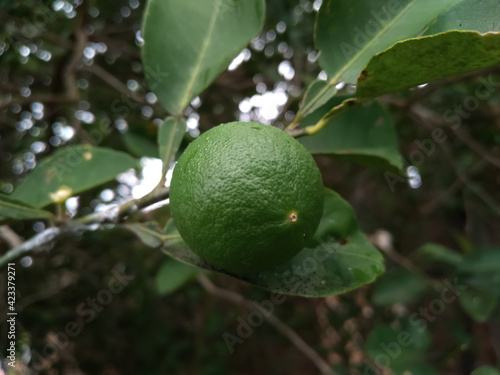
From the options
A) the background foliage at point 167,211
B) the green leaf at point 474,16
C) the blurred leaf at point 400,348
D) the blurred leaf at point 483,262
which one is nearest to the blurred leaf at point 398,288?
the background foliage at point 167,211

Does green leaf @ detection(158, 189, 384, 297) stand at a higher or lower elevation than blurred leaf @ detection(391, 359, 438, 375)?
higher

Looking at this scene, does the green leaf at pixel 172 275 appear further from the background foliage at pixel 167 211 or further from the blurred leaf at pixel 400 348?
the blurred leaf at pixel 400 348

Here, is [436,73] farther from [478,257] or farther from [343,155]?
[478,257]

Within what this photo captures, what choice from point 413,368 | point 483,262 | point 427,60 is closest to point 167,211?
point 413,368

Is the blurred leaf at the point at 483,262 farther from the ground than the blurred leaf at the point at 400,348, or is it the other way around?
the blurred leaf at the point at 483,262

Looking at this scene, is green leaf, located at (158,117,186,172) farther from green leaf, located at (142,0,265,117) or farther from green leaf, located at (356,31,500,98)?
green leaf, located at (356,31,500,98)

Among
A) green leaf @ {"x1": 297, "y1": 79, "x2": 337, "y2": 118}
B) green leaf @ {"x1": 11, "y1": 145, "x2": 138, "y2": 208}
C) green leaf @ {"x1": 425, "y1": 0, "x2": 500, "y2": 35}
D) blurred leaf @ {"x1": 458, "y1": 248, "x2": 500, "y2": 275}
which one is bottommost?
blurred leaf @ {"x1": 458, "y1": 248, "x2": 500, "y2": 275}

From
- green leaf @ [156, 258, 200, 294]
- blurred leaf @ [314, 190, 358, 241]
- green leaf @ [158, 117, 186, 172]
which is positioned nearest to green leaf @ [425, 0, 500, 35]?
blurred leaf @ [314, 190, 358, 241]

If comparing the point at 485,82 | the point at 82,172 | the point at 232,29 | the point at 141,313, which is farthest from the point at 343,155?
the point at 141,313
